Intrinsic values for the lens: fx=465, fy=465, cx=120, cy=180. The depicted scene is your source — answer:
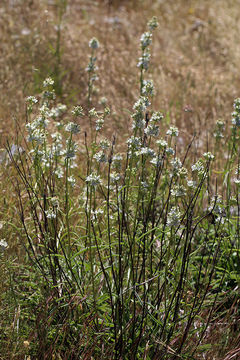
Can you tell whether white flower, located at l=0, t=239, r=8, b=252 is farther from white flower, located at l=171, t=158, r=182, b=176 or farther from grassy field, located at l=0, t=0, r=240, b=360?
white flower, located at l=171, t=158, r=182, b=176

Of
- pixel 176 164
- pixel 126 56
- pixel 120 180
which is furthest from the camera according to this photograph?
pixel 126 56

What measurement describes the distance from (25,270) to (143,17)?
206 inches

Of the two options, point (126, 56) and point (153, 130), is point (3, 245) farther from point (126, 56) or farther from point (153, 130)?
point (126, 56)

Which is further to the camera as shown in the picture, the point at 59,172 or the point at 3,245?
the point at 59,172

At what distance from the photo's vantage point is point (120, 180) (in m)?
2.88

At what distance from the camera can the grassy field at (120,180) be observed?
6.27 feet

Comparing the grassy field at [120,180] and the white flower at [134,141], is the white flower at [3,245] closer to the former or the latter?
the grassy field at [120,180]

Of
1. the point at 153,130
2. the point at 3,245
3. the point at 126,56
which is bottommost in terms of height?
the point at 3,245

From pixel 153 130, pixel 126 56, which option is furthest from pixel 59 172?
pixel 126 56

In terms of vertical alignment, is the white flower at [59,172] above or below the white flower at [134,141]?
below

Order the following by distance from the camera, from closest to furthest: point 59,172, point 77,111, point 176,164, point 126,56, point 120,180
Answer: point 77,111 < point 176,164 < point 59,172 < point 120,180 < point 126,56

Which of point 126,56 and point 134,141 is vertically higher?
point 126,56

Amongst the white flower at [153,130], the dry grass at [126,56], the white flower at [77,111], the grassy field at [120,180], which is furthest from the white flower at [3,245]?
the dry grass at [126,56]

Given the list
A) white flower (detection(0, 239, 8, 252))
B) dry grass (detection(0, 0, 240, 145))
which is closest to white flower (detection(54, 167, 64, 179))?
white flower (detection(0, 239, 8, 252))
